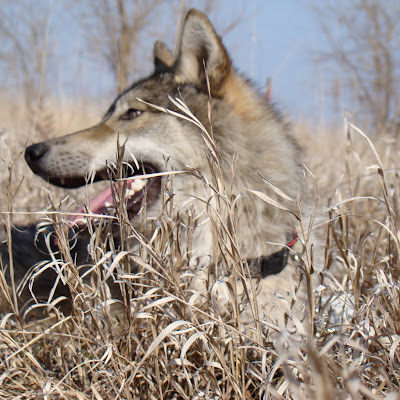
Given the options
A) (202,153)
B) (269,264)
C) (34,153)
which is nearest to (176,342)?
(269,264)

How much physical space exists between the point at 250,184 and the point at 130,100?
Answer: 0.88 metres

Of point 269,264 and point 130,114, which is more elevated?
point 130,114

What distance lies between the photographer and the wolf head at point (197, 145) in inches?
88.6

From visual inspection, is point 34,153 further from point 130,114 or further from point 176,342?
point 176,342

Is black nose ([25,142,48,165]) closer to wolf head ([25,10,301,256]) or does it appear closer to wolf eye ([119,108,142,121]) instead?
wolf head ([25,10,301,256])

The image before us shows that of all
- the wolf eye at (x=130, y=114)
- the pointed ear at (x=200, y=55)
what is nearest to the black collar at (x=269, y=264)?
the pointed ear at (x=200, y=55)

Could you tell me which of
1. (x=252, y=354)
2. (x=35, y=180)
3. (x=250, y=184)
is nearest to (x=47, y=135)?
(x=35, y=180)

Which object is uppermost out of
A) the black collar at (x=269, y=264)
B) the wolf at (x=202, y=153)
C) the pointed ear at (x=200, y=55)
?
the pointed ear at (x=200, y=55)

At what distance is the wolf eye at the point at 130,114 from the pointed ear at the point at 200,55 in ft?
0.96

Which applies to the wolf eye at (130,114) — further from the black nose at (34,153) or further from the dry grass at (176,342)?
the dry grass at (176,342)

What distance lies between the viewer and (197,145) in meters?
2.35

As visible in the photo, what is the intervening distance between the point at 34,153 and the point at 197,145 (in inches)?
32.1

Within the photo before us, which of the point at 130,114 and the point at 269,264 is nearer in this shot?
the point at 269,264

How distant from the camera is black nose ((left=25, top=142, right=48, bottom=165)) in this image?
2352 mm
